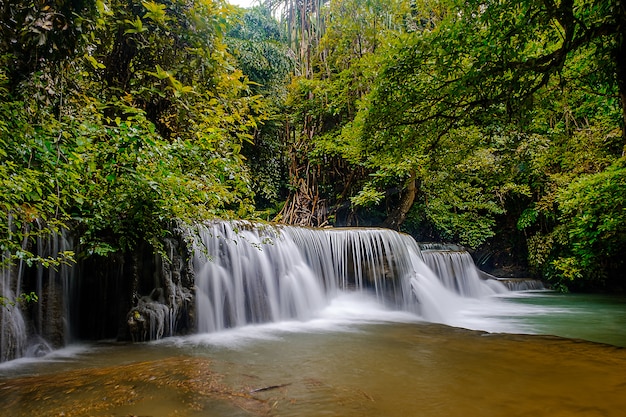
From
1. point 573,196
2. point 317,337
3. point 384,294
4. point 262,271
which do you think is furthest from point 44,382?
point 573,196

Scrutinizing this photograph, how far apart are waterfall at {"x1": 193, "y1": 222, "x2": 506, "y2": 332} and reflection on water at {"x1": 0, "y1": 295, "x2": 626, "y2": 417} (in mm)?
1287

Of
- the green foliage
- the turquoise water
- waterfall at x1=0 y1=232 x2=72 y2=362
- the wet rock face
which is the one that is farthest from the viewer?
the turquoise water

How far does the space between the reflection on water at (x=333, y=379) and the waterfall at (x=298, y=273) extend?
50.7 inches

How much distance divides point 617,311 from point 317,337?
27.2 ft

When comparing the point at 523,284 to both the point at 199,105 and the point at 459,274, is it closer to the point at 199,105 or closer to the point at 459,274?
the point at 459,274

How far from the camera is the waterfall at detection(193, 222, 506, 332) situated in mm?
5934

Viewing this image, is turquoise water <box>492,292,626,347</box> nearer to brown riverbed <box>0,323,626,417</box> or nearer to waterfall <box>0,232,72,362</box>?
brown riverbed <box>0,323,626,417</box>

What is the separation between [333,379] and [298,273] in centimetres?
449

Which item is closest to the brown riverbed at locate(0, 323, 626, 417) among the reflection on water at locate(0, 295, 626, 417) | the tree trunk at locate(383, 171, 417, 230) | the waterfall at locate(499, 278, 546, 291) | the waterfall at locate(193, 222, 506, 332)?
the reflection on water at locate(0, 295, 626, 417)

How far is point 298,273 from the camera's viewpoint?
7.48 metres

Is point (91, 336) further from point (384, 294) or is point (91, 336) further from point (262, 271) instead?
point (384, 294)

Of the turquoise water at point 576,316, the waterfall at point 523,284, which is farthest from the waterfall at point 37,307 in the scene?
the waterfall at point 523,284

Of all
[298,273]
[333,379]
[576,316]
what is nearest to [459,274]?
[576,316]

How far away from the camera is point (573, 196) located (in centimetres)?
802
